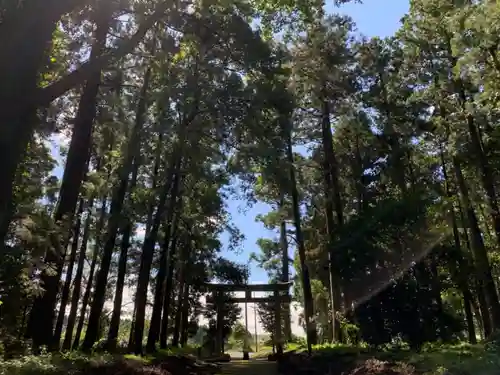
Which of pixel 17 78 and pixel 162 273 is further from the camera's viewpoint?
pixel 162 273

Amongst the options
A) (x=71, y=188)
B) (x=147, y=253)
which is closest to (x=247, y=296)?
(x=147, y=253)

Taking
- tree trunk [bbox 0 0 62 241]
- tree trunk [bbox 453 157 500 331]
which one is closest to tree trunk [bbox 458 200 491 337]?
tree trunk [bbox 453 157 500 331]

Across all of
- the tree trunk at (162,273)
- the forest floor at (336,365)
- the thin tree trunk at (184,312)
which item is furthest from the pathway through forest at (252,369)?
the thin tree trunk at (184,312)

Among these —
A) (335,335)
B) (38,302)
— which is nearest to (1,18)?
(38,302)

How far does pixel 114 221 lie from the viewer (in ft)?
38.5

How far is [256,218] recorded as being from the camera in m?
23.1

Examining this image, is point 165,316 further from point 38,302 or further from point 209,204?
point 38,302

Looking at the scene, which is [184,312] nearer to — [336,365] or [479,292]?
[479,292]

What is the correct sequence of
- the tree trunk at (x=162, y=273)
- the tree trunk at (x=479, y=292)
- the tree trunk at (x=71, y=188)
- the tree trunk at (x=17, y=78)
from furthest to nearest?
the tree trunk at (x=162, y=273) → the tree trunk at (x=479, y=292) → the tree trunk at (x=71, y=188) → the tree trunk at (x=17, y=78)

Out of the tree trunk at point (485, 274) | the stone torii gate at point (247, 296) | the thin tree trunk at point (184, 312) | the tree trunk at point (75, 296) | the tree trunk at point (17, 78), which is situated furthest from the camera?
the thin tree trunk at point (184, 312)

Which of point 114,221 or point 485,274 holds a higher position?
point 114,221

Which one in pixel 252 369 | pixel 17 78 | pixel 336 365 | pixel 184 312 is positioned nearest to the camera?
pixel 17 78

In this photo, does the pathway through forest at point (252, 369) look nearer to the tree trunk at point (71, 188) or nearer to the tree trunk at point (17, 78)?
the tree trunk at point (71, 188)

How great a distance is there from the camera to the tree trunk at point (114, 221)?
11328 millimetres
